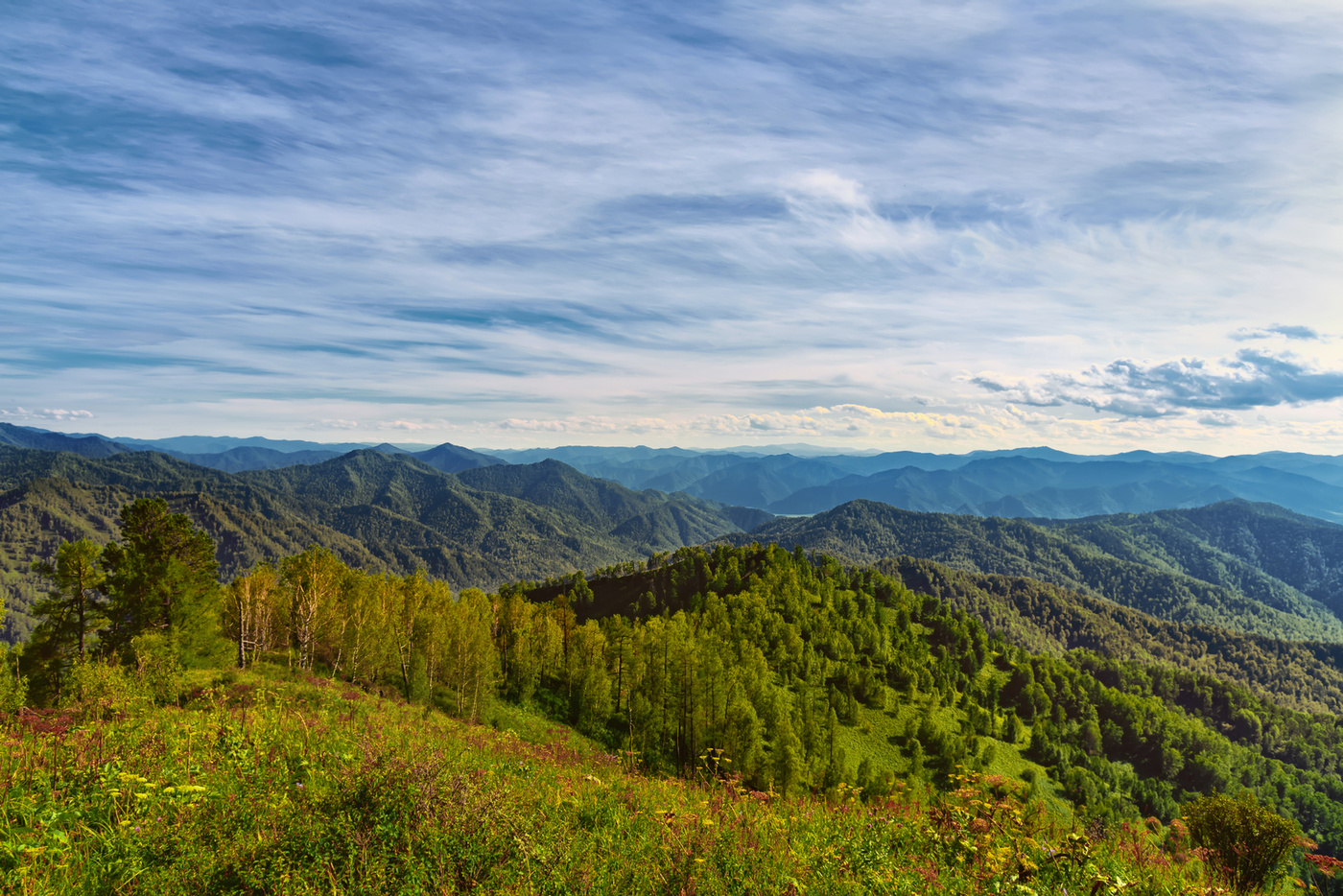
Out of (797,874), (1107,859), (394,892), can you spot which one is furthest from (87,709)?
(1107,859)

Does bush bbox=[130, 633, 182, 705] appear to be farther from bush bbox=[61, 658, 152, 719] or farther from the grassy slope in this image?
the grassy slope

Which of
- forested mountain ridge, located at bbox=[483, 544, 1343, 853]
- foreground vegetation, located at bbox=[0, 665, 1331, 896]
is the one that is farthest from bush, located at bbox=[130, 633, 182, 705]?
forested mountain ridge, located at bbox=[483, 544, 1343, 853]

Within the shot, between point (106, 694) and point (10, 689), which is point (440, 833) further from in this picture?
point (10, 689)

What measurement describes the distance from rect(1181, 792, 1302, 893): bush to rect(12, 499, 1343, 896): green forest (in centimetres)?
232

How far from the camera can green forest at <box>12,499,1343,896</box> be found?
37.2 meters

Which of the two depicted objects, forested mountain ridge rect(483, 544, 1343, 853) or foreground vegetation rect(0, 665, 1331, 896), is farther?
forested mountain ridge rect(483, 544, 1343, 853)

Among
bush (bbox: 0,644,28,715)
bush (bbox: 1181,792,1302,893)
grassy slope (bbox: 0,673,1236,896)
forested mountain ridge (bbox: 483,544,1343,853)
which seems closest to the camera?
grassy slope (bbox: 0,673,1236,896)

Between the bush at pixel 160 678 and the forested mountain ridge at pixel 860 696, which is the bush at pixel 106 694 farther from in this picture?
the forested mountain ridge at pixel 860 696

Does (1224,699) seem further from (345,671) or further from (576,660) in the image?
(345,671)

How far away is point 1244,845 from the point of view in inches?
557

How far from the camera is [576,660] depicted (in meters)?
70.9

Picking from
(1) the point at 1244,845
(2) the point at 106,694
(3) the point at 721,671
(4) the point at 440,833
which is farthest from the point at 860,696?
(4) the point at 440,833

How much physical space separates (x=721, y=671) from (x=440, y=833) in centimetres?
6008

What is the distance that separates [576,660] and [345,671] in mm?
26405
